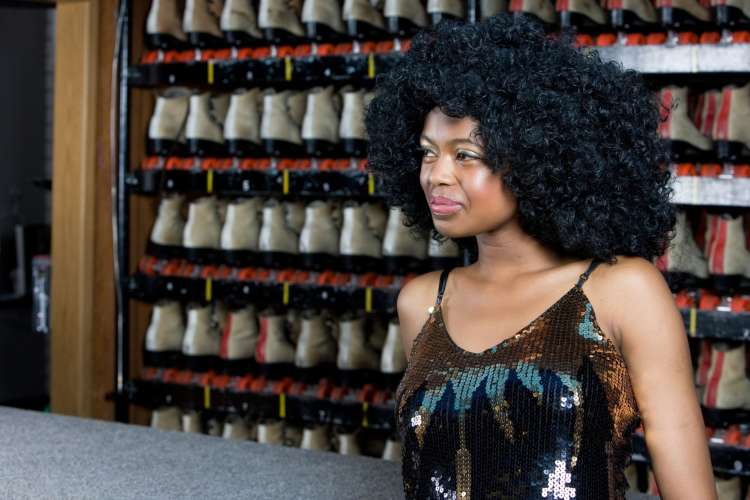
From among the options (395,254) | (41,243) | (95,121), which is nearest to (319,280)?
(395,254)

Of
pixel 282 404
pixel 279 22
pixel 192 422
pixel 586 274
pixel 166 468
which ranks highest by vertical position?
pixel 279 22

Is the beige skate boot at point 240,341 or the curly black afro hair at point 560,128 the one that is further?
the beige skate boot at point 240,341

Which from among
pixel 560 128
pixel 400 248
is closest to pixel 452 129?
pixel 560 128

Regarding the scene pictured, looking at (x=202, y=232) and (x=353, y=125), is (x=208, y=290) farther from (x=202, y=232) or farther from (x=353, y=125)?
(x=353, y=125)

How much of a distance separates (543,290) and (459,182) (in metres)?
0.24

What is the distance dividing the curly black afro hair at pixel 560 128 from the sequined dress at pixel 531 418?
0.15 meters

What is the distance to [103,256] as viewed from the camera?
207 inches

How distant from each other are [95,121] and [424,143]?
3721 millimetres

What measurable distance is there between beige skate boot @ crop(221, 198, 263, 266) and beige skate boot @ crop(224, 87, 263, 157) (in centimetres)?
27

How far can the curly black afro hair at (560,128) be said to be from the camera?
174cm

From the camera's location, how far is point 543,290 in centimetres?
182

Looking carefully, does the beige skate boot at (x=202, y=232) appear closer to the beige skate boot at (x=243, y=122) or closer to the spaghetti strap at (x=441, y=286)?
the beige skate boot at (x=243, y=122)

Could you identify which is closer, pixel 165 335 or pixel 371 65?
pixel 371 65

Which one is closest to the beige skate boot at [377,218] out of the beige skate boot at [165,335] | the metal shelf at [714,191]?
the beige skate boot at [165,335]
